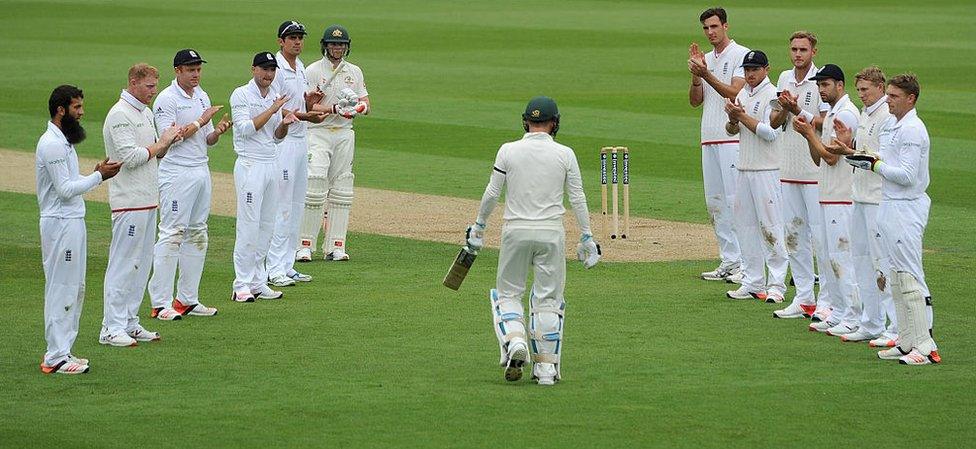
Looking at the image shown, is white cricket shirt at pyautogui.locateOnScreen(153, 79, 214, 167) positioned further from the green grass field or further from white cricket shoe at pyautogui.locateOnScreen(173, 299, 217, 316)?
the green grass field

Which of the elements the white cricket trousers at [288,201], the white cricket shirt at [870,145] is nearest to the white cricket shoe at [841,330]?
the white cricket shirt at [870,145]

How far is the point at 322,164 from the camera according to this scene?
Result: 16.0 meters

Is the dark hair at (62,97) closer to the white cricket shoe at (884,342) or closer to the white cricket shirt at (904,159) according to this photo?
the white cricket shirt at (904,159)

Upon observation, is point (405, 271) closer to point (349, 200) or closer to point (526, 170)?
point (349, 200)

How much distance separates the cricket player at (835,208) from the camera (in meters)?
12.1

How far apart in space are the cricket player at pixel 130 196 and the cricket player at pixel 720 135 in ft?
18.3

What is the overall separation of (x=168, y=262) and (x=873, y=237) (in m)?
5.96

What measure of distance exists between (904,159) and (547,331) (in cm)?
294

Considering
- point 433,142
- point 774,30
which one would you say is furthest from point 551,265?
point 774,30

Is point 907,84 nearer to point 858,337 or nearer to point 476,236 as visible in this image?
point 858,337

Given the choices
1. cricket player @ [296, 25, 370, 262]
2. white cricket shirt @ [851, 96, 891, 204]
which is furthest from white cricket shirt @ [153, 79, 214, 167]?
white cricket shirt @ [851, 96, 891, 204]

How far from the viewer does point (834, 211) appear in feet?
40.5

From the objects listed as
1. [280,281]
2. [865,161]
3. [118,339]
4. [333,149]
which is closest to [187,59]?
[118,339]

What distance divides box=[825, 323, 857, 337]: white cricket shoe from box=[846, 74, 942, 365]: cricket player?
115 centimetres
